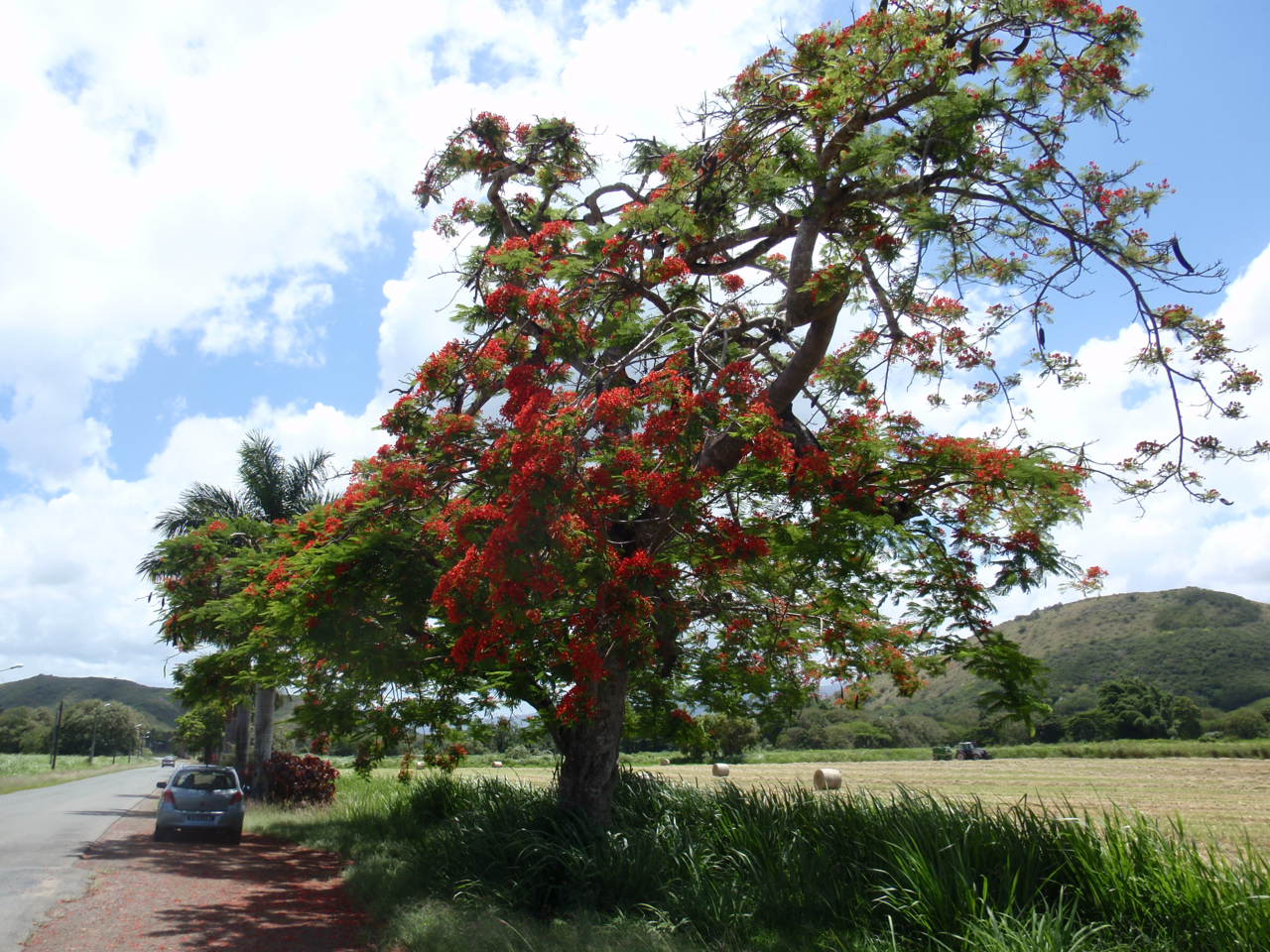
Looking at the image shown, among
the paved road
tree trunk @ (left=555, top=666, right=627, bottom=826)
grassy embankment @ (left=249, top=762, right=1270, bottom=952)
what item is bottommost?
the paved road

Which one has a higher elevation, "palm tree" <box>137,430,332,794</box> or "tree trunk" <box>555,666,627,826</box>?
→ "palm tree" <box>137,430,332,794</box>

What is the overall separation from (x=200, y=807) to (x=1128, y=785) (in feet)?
87.8

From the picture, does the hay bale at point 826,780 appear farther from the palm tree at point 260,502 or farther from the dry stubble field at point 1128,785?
the palm tree at point 260,502

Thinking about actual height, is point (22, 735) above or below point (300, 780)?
below

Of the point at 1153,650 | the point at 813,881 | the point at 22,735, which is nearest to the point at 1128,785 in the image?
the point at 813,881

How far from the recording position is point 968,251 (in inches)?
398

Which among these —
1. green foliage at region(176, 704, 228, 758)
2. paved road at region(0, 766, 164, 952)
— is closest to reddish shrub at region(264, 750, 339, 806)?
paved road at region(0, 766, 164, 952)

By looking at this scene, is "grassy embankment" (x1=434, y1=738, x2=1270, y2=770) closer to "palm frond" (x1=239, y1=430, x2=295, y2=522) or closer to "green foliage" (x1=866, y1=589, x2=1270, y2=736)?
"green foliage" (x1=866, y1=589, x2=1270, y2=736)

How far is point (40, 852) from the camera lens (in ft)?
46.3

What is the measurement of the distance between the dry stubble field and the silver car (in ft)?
16.8

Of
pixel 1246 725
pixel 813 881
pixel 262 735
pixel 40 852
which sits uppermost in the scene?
pixel 262 735

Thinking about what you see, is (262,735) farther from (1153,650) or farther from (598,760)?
(1153,650)

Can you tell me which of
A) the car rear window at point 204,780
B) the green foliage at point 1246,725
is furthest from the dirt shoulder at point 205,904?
the green foliage at point 1246,725

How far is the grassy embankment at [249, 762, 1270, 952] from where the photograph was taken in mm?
5652
